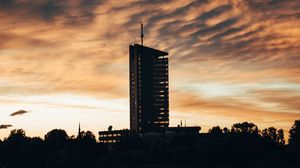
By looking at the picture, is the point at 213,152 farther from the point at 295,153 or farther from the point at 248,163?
the point at 295,153

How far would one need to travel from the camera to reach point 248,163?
196 m

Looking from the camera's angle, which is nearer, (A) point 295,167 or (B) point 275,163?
(A) point 295,167

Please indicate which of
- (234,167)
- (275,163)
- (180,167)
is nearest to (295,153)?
(275,163)

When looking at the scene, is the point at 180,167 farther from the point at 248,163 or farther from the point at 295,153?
the point at 295,153

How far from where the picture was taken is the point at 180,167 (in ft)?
654

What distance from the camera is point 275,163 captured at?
19062cm

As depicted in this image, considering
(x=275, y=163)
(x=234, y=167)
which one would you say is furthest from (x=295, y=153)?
(x=234, y=167)

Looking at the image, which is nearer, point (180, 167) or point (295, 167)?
point (295, 167)

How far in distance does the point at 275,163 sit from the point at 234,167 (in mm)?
13350

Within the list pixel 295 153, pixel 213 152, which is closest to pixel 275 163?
pixel 295 153

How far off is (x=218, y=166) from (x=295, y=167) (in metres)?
25.9

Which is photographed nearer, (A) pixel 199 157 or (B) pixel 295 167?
(B) pixel 295 167

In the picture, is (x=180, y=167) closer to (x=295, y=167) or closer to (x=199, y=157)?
(x=199, y=157)

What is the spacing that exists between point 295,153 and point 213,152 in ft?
87.6
